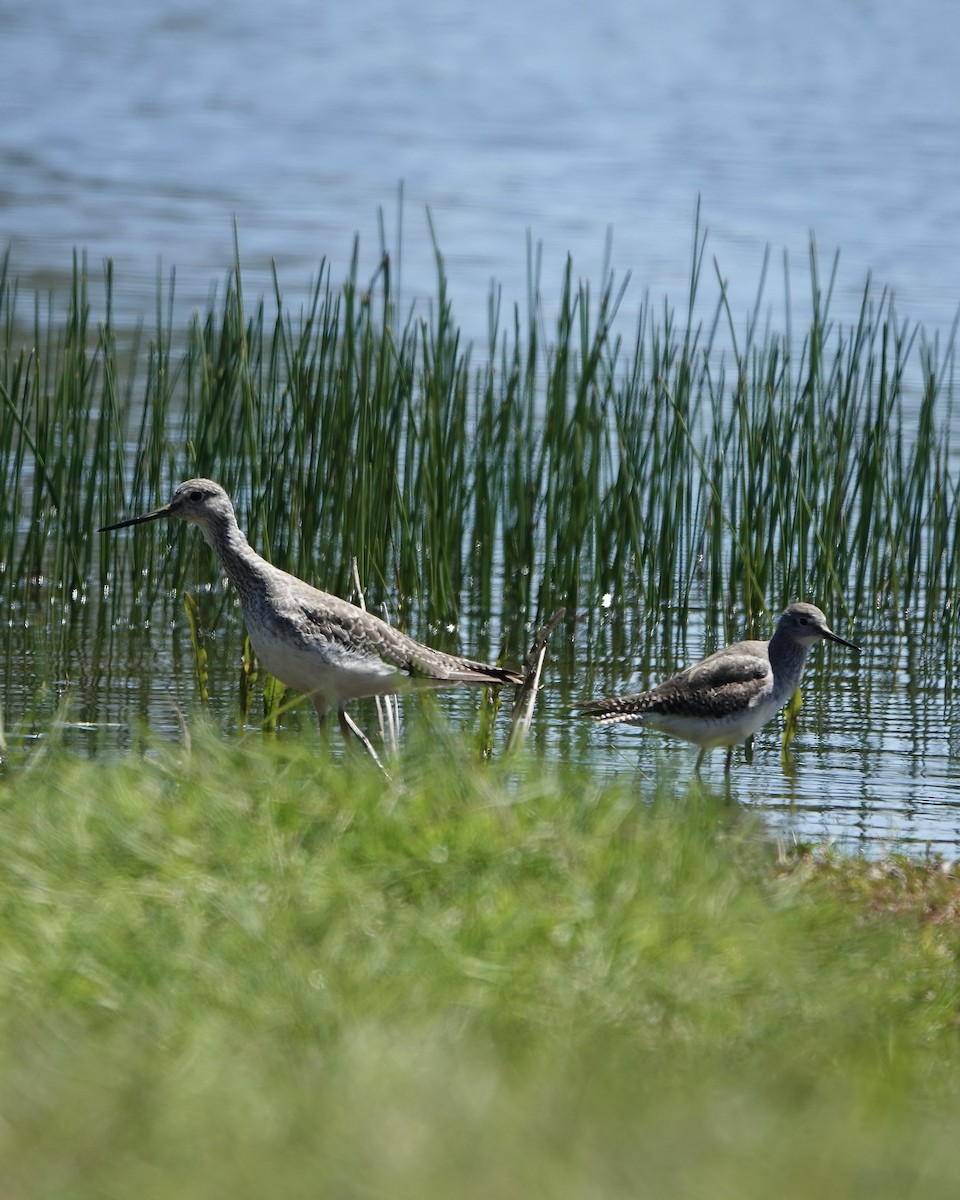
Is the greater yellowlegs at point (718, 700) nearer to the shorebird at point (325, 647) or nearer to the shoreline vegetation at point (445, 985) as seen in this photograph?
the shoreline vegetation at point (445, 985)

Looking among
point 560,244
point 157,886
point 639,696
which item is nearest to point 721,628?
point 639,696

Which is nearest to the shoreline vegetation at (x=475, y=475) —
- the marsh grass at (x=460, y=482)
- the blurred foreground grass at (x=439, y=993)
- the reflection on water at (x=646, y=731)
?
the marsh grass at (x=460, y=482)

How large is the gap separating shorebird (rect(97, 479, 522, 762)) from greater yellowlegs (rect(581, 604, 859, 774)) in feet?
2.66

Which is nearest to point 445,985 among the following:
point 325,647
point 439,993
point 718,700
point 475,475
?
point 439,993

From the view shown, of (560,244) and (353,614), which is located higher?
(560,244)

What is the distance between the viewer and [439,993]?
14.3 feet

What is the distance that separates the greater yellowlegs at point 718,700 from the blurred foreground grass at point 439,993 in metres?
2.05

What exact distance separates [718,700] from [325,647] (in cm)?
179

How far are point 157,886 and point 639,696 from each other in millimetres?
3809

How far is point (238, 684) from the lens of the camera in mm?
9062

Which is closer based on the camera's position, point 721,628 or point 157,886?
point 157,886

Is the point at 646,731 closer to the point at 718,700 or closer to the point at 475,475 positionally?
the point at 718,700

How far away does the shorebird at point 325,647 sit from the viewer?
7211 mm

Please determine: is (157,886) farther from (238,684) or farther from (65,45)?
(65,45)
